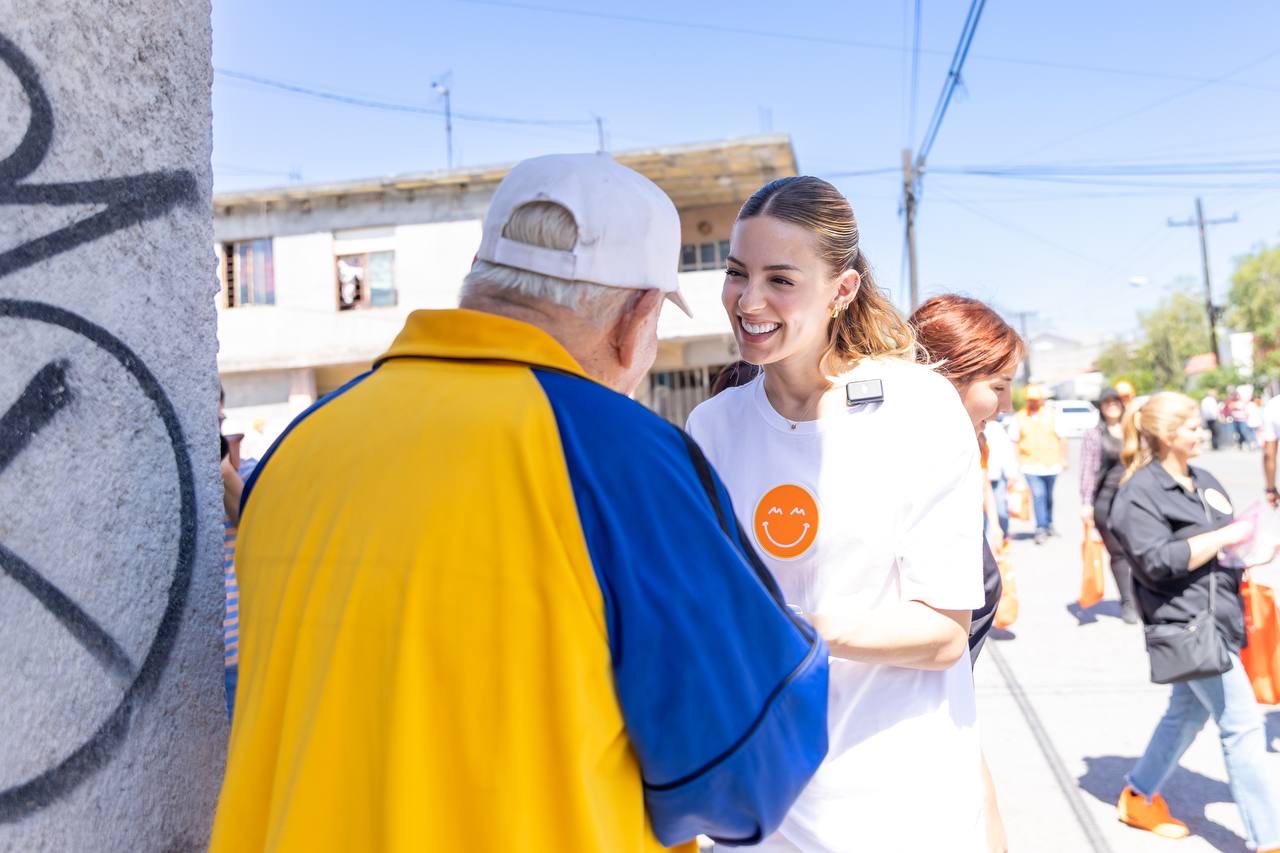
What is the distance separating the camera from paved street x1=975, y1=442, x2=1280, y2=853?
3.98 metres

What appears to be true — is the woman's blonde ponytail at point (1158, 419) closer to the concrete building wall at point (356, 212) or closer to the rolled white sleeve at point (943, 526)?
the rolled white sleeve at point (943, 526)

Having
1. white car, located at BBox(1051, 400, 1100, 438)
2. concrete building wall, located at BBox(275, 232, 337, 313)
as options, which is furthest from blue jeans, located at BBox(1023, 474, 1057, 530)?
white car, located at BBox(1051, 400, 1100, 438)

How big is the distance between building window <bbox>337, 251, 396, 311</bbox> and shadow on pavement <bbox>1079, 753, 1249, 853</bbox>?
17721 millimetres

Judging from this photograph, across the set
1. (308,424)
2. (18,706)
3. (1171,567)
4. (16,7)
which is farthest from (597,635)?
(1171,567)

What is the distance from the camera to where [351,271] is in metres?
20.3

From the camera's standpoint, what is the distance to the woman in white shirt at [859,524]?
1830 mm

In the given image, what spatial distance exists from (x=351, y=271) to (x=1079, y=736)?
18.0m

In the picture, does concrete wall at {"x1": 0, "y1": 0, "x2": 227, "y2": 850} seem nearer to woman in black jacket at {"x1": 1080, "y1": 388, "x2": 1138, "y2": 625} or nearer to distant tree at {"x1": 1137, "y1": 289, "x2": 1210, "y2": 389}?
woman in black jacket at {"x1": 1080, "y1": 388, "x2": 1138, "y2": 625}

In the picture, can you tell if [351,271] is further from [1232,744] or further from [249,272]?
[1232,744]

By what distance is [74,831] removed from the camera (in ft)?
4.35

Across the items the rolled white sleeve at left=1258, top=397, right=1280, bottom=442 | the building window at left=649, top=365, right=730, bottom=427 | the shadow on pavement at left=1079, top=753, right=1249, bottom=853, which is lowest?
the shadow on pavement at left=1079, top=753, right=1249, bottom=853

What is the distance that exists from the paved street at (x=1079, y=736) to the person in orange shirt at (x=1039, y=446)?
234cm

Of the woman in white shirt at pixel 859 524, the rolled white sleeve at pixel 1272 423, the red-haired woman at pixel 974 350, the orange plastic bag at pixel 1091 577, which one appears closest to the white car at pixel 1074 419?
the rolled white sleeve at pixel 1272 423

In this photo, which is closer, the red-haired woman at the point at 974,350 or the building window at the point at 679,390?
the red-haired woman at the point at 974,350
